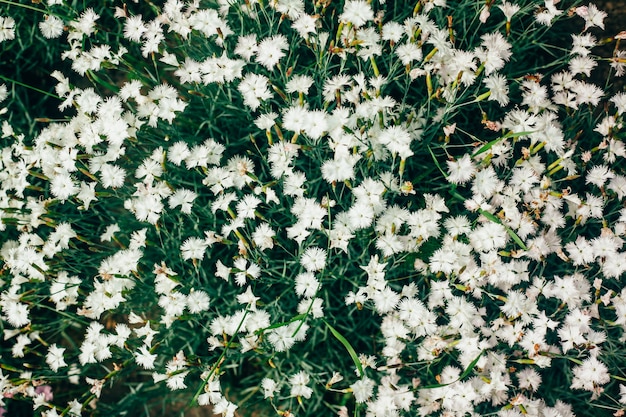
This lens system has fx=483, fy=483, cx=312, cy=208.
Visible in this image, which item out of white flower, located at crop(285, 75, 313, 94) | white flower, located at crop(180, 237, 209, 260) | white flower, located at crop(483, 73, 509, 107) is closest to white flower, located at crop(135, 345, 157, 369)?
white flower, located at crop(180, 237, 209, 260)

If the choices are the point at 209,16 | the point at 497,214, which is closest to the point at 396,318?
the point at 497,214

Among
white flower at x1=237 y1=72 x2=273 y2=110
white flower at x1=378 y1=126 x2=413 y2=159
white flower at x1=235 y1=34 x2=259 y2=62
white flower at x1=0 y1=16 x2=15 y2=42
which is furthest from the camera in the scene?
white flower at x1=0 y1=16 x2=15 y2=42

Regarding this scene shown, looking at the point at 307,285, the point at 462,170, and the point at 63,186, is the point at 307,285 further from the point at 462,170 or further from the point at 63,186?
the point at 63,186

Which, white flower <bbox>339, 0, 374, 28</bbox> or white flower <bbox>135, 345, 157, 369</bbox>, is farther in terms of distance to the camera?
white flower <bbox>135, 345, 157, 369</bbox>

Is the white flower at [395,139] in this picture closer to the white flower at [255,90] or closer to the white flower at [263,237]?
the white flower at [255,90]

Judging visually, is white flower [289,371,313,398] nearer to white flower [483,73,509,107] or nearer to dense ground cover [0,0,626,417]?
dense ground cover [0,0,626,417]

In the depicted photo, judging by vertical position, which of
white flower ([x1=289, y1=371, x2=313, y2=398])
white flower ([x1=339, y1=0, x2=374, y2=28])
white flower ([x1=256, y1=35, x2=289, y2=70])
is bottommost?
white flower ([x1=289, y1=371, x2=313, y2=398])

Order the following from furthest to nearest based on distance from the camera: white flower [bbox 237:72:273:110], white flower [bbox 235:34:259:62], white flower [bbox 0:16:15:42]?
white flower [bbox 0:16:15:42] → white flower [bbox 235:34:259:62] → white flower [bbox 237:72:273:110]

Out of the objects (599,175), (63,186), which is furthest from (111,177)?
(599,175)
